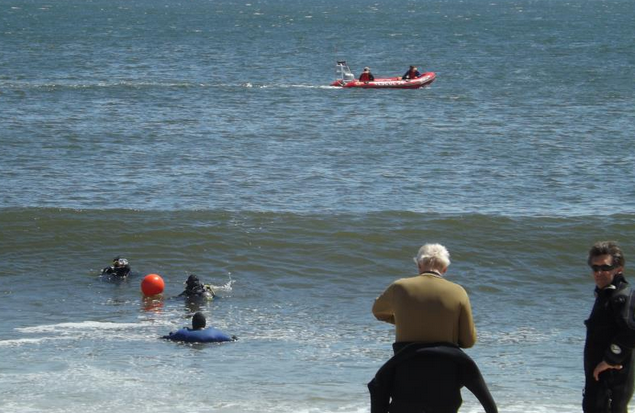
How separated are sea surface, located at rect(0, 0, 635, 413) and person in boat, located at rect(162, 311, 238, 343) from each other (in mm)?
141

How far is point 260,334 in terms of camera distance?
13844 millimetres

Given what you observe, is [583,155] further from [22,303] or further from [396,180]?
[22,303]

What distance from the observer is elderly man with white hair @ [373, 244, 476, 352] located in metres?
6.29

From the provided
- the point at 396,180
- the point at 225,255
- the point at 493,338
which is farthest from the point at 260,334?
the point at 396,180

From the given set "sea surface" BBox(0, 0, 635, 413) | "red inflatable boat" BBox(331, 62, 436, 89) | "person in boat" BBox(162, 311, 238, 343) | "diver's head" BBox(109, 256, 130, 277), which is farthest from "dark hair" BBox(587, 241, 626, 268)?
"red inflatable boat" BBox(331, 62, 436, 89)

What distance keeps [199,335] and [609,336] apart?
6.89 metres

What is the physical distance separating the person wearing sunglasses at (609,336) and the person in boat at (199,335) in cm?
662

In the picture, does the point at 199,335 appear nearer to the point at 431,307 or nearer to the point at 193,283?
the point at 193,283

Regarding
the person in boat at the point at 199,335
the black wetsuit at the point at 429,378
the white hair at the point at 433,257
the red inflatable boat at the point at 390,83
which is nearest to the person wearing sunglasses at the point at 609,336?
the black wetsuit at the point at 429,378

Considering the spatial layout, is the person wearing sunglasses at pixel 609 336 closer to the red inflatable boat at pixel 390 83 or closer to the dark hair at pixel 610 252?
the dark hair at pixel 610 252

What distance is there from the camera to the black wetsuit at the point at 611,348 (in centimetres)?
653

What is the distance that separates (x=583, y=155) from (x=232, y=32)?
65.2 m

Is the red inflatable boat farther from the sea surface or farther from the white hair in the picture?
the white hair

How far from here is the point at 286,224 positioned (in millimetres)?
21219
